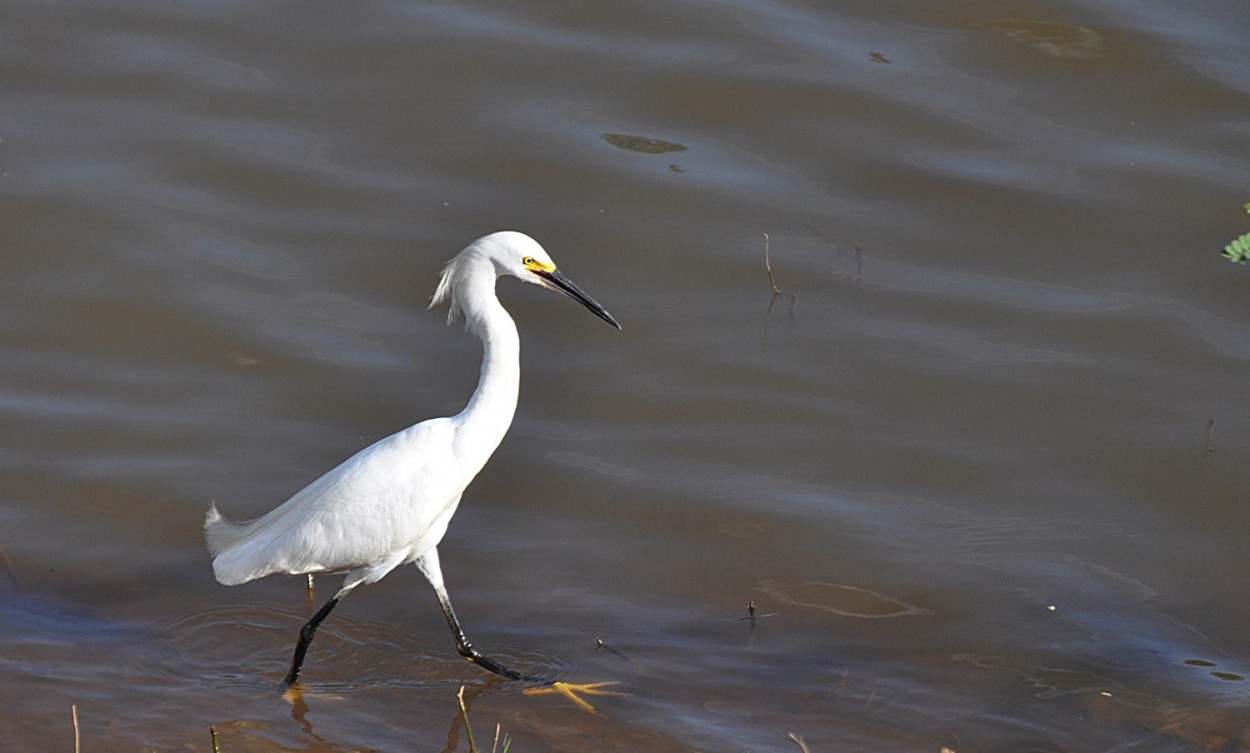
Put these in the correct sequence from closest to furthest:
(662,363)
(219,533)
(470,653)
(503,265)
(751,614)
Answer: (503,265)
(470,653)
(219,533)
(751,614)
(662,363)

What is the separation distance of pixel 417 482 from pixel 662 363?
2.40 m

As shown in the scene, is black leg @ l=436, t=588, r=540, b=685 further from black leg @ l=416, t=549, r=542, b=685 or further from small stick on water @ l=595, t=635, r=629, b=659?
small stick on water @ l=595, t=635, r=629, b=659

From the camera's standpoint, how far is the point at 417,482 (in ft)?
16.8

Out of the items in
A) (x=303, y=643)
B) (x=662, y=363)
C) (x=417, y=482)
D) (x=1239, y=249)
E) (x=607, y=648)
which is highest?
(x=1239, y=249)

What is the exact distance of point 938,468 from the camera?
22.0 ft

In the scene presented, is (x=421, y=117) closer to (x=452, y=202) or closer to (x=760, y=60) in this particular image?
(x=452, y=202)

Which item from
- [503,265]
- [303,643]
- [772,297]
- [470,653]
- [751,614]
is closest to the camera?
[503,265]

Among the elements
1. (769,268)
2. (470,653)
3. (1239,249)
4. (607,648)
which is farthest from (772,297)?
(1239,249)

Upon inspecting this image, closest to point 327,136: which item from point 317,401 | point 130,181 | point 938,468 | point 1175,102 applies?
point 130,181

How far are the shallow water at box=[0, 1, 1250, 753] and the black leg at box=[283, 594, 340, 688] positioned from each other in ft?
0.32

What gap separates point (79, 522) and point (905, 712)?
3477mm

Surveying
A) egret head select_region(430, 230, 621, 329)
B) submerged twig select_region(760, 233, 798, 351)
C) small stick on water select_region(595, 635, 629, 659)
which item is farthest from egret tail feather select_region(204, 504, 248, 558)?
submerged twig select_region(760, 233, 798, 351)

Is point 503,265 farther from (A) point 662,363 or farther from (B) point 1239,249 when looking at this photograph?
(B) point 1239,249

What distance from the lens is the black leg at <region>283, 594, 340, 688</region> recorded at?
5180 millimetres
